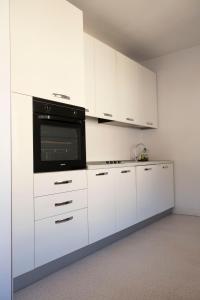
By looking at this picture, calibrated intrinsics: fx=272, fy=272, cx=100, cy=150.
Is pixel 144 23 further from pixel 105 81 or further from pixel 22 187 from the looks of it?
pixel 22 187

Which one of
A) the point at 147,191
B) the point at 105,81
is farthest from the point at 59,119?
the point at 147,191

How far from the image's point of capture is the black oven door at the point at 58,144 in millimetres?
2088

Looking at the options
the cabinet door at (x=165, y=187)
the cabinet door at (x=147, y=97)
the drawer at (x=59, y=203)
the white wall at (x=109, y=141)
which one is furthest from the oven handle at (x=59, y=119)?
the cabinet door at (x=165, y=187)

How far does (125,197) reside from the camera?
3.09 m

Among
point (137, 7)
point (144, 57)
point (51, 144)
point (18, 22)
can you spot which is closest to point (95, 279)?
point (51, 144)

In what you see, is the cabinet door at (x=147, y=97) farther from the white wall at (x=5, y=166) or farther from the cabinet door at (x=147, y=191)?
the white wall at (x=5, y=166)

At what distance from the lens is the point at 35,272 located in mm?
2027

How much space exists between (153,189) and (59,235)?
1.83m

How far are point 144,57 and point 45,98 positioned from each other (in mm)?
2825

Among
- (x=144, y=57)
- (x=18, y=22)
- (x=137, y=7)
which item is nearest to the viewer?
(x=18, y=22)

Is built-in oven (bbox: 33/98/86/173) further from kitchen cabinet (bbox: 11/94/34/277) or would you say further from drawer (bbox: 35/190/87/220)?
drawer (bbox: 35/190/87/220)

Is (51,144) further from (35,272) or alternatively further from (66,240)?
(35,272)

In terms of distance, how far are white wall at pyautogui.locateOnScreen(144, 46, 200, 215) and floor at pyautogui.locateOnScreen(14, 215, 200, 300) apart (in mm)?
1277

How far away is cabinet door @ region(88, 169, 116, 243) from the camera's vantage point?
101 inches
